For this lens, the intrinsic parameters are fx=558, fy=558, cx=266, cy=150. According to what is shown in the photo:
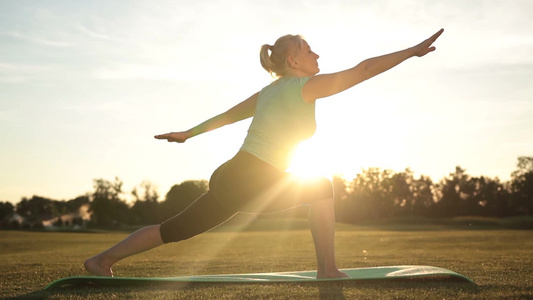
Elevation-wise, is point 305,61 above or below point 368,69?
above

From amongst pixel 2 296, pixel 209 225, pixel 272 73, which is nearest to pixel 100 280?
pixel 2 296

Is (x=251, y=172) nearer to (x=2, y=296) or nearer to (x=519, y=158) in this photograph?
(x=2, y=296)

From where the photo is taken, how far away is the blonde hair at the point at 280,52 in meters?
3.66

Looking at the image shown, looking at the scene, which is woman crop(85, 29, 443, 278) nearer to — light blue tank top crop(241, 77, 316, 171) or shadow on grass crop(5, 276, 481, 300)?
light blue tank top crop(241, 77, 316, 171)

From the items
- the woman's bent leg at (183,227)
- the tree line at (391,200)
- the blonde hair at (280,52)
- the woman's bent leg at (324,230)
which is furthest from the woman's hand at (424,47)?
the tree line at (391,200)

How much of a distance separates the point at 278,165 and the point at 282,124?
0.88 ft

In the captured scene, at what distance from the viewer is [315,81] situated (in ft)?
10.9

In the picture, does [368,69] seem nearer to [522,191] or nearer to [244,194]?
[244,194]

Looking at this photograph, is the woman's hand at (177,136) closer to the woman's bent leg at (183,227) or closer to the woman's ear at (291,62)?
the woman's bent leg at (183,227)

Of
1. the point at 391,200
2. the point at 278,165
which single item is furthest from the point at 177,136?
the point at 391,200

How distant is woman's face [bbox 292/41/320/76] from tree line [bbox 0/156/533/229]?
55582mm

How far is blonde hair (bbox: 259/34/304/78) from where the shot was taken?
3660 mm

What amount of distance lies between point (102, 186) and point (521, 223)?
6232cm

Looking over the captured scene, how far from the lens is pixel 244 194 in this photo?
3.59m
